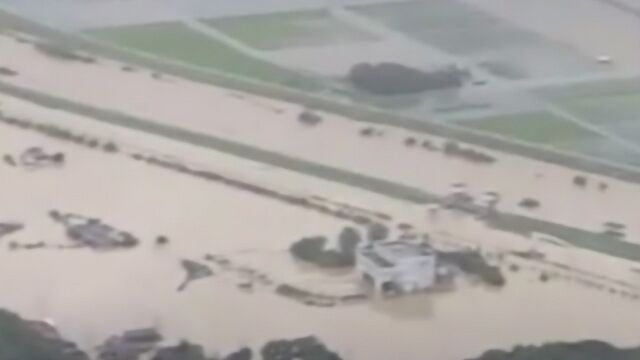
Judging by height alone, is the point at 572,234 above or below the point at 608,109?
below

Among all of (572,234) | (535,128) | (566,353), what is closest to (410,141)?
(535,128)

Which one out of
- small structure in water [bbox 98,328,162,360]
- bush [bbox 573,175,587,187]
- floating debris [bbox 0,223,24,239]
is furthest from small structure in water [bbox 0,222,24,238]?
bush [bbox 573,175,587,187]

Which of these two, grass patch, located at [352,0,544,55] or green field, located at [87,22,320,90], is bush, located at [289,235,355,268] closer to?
green field, located at [87,22,320,90]

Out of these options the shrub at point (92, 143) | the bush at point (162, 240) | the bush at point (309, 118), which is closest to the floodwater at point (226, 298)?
the bush at point (162, 240)

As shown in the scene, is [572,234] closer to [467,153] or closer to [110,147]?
[467,153]

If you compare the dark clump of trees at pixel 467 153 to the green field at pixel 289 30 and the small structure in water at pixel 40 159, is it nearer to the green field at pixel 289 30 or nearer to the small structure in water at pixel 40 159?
the green field at pixel 289 30

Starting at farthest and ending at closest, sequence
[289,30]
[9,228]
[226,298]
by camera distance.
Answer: [289,30]
[9,228]
[226,298]
